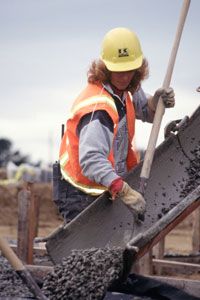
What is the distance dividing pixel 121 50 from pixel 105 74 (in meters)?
0.26

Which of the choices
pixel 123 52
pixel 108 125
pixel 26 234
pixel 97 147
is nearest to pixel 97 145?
pixel 97 147

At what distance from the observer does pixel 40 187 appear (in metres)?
30.7

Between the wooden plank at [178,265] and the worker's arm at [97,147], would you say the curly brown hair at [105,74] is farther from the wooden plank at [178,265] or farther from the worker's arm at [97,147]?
the wooden plank at [178,265]

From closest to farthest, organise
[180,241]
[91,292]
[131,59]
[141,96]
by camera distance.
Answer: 1. [91,292]
2. [131,59]
3. [141,96]
4. [180,241]

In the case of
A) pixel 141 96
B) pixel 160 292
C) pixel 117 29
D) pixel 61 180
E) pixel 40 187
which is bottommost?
pixel 40 187

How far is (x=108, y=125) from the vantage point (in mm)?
7879

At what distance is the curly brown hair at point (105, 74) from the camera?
8.17 metres

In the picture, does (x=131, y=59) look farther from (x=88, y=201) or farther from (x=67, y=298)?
(x=67, y=298)

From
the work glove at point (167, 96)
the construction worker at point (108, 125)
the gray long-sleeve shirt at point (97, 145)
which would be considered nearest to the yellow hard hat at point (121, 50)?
the construction worker at point (108, 125)

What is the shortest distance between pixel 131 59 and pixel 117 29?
36 cm

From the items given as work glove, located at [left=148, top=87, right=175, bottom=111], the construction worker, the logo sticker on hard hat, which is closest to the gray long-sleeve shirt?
the construction worker

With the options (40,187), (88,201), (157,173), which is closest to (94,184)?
(88,201)

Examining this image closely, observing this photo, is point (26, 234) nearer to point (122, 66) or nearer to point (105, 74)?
point (105, 74)

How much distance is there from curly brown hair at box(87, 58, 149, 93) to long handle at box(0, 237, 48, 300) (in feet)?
6.57
